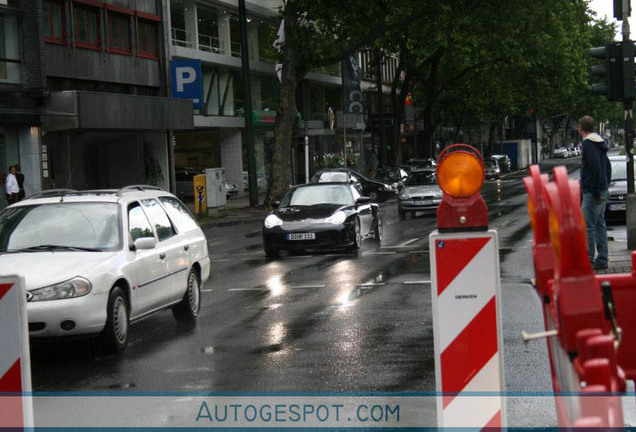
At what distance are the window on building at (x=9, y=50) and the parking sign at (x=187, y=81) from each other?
1059cm

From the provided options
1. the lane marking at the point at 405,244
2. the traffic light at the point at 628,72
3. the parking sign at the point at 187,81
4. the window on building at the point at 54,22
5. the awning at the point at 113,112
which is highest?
the window on building at the point at 54,22

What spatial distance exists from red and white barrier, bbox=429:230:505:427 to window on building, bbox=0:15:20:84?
30.0 meters

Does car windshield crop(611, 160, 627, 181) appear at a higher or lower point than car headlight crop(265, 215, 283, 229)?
higher

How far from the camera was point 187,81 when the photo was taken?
42812 millimetres

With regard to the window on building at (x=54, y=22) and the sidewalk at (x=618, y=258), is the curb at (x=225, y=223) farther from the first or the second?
the sidewalk at (x=618, y=258)

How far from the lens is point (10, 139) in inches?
1286


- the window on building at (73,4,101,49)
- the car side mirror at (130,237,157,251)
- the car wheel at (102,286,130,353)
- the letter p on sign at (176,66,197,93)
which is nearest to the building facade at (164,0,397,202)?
the letter p on sign at (176,66,197,93)

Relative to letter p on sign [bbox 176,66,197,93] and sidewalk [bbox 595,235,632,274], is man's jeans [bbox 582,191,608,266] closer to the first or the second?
sidewalk [bbox 595,235,632,274]

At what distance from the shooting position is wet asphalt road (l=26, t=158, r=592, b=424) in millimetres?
7664

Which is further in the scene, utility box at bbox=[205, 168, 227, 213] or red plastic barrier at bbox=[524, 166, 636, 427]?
utility box at bbox=[205, 168, 227, 213]

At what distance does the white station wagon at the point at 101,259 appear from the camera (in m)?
8.88

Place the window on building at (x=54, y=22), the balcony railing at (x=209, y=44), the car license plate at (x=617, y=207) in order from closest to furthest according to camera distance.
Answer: the car license plate at (x=617, y=207), the window on building at (x=54, y=22), the balcony railing at (x=209, y=44)

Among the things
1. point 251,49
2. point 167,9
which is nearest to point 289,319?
point 167,9

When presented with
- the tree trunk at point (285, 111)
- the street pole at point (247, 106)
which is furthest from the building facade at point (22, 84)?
the tree trunk at point (285, 111)
